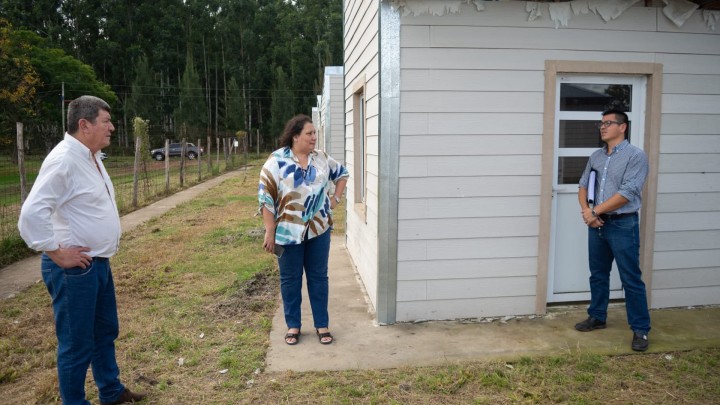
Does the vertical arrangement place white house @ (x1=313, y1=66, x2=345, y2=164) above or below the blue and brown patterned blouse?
above

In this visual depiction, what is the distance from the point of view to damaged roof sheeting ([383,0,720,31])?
4.18 m

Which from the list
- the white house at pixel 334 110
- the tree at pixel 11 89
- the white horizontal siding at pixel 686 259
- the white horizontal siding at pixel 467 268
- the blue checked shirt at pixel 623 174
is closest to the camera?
the blue checked shirt at pixel 623 174

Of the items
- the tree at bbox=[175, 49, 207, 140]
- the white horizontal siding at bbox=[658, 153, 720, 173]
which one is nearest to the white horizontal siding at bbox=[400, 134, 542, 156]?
the white horizontal siding at bbox=[658, 153, 720, 173]

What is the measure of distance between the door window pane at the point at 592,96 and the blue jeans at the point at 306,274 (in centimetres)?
229

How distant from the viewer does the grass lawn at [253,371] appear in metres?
3.27

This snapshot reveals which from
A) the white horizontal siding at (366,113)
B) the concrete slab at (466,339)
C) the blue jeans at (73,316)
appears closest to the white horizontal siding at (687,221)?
the concrete slab at (466,339)

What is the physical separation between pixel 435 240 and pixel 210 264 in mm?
→ 3417

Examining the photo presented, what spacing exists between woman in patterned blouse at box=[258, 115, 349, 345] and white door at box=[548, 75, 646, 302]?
77.8 inches

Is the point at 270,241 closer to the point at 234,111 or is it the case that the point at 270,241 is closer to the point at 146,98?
the point at 234,111

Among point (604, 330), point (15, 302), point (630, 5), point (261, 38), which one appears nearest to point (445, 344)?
point (604, 330)

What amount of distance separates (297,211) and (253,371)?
112 cm

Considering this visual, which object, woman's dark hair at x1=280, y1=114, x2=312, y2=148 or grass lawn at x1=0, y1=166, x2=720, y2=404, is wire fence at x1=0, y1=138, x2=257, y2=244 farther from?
woman's dark hair at x1=280, y1=114, x2=312, y2=148

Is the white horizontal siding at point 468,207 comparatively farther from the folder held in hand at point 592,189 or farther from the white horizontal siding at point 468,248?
the folder held in hand at point 592,189

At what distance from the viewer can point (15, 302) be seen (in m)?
5.34
